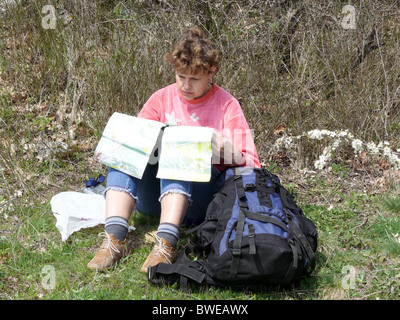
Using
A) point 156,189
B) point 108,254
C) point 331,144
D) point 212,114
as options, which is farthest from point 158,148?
point 331,144

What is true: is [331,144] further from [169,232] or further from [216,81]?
[169,232]

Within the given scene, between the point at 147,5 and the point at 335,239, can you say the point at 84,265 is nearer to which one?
→ the point at 335,239

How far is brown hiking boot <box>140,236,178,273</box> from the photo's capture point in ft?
8.08

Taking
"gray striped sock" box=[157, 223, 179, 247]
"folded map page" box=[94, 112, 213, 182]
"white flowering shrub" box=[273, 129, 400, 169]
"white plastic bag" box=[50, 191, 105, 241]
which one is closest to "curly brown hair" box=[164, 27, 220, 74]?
"folded map page" box=[94, 112, 213, 182]

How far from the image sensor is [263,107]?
4082mm

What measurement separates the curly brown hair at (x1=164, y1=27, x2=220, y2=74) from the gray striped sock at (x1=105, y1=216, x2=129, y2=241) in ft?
3.13

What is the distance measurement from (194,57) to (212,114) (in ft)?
1.30

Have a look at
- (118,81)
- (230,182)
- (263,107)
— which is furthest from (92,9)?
(230,182)

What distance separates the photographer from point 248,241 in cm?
218

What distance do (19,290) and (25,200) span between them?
0.98 metres

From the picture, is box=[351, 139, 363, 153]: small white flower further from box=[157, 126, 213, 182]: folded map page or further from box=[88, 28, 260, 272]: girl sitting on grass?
box=[157, 126, 213, 182]: folded map page

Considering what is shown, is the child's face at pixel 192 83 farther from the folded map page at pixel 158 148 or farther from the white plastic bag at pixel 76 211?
the white plastic bag at pixel 76 211

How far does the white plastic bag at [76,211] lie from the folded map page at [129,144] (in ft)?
1.39

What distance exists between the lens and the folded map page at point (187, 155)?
99.0 inches
